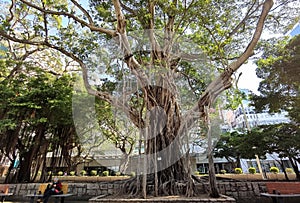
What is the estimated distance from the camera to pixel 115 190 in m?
4.40

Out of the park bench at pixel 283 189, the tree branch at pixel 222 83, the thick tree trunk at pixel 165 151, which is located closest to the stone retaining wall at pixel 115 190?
the thick tree trunk at pixel 165 151

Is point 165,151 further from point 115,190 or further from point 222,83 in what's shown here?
point 222,83

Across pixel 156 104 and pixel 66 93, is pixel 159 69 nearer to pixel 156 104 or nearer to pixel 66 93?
pixel 156 104

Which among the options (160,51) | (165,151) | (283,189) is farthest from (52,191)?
(283,189)

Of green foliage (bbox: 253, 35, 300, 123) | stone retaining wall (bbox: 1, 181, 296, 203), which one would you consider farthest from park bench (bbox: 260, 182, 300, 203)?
green foliage (bbox: 253, 35, 300, 123)

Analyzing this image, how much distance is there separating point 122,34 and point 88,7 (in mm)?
1613

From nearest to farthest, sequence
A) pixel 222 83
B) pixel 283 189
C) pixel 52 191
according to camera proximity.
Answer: pixel 283 189 → pixel 52 191 → pixel 222 83

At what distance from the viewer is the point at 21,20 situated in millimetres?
6371

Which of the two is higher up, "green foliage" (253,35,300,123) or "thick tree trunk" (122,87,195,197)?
"green foliage" (253,35,300,123)

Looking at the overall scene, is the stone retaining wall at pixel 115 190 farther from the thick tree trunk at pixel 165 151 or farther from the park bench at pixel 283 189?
the park bench at pixel 283 189

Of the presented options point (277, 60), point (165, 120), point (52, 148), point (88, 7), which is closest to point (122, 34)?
point (88, 7)

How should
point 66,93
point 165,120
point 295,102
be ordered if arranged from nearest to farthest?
point 165,120 → point 295,102 → point 66,93

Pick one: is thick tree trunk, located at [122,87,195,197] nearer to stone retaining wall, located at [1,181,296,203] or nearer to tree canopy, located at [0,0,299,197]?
tree canopy, located at [0,0,299,197]

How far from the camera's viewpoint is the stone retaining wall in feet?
13.7
